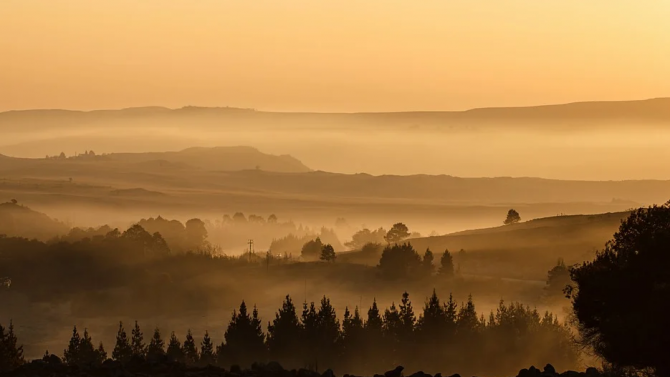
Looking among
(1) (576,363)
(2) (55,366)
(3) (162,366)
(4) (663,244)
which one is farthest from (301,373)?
(1) (576,363)

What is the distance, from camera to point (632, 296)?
51719 millimetres

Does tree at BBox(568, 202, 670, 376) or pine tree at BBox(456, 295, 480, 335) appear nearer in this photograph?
tree at BBox(568, 202, 670, 376)

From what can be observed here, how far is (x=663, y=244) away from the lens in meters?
52.2

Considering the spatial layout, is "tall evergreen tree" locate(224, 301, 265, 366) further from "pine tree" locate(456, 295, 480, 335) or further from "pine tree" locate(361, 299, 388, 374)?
"pine tree" locate(456, 295, 480, 335)

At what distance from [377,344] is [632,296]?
360 ft

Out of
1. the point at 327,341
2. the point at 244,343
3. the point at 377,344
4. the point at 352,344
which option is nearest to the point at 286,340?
the point at 327,341

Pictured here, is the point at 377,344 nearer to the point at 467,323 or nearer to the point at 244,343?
the point at 467,323

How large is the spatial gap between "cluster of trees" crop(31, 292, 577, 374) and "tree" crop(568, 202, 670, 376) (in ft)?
297

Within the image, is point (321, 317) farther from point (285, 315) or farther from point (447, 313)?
point (447, 313)

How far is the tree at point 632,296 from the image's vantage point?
48.6m

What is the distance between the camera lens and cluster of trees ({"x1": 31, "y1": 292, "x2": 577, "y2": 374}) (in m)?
148

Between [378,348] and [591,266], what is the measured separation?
104689 millimetres

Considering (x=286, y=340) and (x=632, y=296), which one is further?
(x=286, y=340)

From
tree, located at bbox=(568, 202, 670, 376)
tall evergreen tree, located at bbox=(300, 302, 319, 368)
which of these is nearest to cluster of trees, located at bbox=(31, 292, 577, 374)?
tall evergreen tree, located at bbox=(300, 302, 319, 368)
